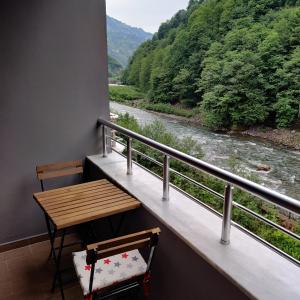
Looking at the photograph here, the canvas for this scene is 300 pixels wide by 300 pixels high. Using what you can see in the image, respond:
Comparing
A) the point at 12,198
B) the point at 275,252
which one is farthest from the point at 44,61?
the point at 275,252

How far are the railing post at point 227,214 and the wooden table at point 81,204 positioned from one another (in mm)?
760

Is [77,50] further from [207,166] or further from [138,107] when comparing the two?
[138,107]

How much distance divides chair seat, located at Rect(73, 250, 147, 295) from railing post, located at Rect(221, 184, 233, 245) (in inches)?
22.0

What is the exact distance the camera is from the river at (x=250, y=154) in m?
7.43

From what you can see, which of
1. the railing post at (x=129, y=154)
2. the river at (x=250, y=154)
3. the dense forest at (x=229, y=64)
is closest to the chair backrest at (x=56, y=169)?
the railing post at (x=129, y=154)

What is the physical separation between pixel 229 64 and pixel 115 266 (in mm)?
10396

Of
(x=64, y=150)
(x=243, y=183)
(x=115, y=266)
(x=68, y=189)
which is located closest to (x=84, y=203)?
(x=68, y=189)

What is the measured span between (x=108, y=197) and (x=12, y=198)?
119cm

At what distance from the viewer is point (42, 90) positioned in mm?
2785

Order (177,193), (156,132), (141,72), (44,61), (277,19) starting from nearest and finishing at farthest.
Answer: (177,193) < (44,61) < (277,19) < (156,132) < (141,72)

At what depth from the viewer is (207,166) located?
5.12 ft

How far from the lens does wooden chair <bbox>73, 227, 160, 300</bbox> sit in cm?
146

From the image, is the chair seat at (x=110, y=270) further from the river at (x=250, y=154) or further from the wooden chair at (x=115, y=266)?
the river at (x=250, y=154)

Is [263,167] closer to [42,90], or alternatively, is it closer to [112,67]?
[112,67]
